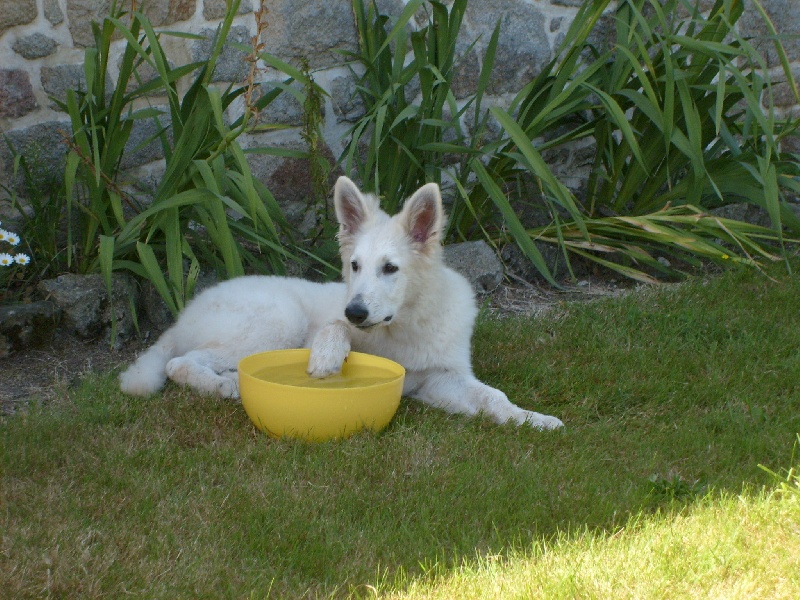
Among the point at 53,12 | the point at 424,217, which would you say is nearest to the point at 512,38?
the point at 424,217

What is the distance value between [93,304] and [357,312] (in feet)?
5.16

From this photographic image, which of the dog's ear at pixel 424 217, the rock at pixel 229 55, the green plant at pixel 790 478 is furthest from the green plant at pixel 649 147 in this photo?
the green plant at pixel 790 478

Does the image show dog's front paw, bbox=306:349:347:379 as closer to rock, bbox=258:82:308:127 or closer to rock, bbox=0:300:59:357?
rock, bbox=0:300:59:357

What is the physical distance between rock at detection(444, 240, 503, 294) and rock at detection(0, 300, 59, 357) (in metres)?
2.12

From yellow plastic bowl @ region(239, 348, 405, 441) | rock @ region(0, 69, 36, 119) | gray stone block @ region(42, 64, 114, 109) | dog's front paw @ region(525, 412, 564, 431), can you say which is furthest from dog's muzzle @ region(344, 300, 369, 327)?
rock @ region(0, 69, 36, 119)

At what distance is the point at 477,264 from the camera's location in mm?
4902

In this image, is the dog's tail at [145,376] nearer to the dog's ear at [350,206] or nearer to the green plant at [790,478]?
the dog's ear at [350,206]

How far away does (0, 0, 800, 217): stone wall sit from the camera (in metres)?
4.38

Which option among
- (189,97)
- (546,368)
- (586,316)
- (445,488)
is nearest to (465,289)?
(546,368)

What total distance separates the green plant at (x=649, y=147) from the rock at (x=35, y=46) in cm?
234

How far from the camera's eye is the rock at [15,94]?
432cm

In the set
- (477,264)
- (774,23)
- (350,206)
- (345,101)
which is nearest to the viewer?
(350,206)

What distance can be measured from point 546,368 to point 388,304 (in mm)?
907

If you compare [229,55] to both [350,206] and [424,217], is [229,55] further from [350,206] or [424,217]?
[424,217]
